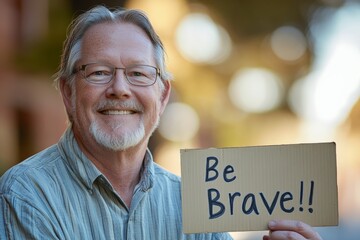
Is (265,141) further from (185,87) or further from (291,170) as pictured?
(291,170)

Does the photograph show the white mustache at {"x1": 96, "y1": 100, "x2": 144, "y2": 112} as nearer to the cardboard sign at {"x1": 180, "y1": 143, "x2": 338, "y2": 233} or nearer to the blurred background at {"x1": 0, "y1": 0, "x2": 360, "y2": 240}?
the cardboard sign at {"x1": 180, "y1": 143, "x2": 338, "y2": 233}

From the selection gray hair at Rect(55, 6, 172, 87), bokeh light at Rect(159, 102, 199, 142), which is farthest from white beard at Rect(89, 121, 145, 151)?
bokeh light at Rect(159, 102, 199, 142)

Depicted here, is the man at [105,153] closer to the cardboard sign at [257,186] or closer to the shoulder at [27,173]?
the shoulder at [27,173]

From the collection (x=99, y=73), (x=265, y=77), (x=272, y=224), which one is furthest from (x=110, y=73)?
(x=265, y=77)

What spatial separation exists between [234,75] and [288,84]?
0.84 meters

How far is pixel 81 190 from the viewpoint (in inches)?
117

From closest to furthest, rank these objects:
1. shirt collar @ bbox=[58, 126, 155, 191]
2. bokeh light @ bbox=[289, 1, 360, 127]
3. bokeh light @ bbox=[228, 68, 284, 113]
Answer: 1. shirt collar @ bbox=[58, 126, 155, 191]
2. bokeh light @ bbox=[289, 1, 360, 127]
3. bokeh light @ bbox=[228, 68, 284, 113]

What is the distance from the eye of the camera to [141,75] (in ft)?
10.2

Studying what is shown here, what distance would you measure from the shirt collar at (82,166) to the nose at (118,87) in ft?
0.74

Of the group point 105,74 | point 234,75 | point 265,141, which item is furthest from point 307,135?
point 105,74

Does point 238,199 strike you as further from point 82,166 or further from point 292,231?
point 82,166

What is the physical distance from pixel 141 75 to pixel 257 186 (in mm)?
599

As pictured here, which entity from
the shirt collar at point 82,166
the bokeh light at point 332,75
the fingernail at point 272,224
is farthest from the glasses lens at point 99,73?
the bokeh light at point 332,75

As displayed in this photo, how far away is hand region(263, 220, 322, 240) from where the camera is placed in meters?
2.71
